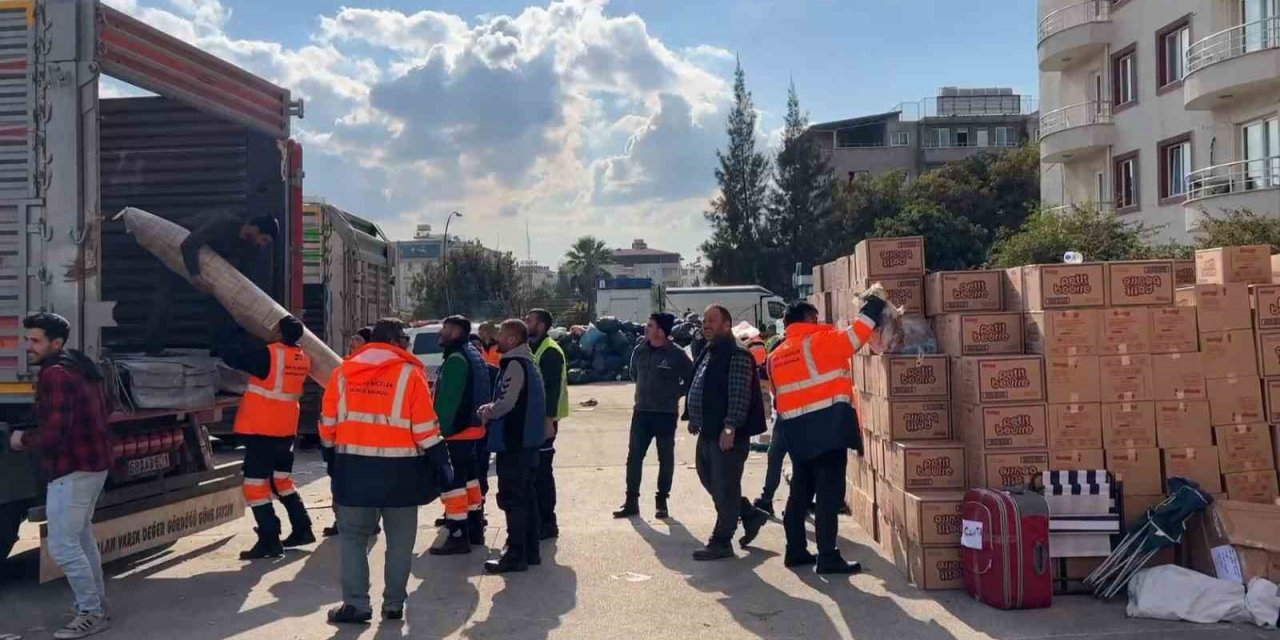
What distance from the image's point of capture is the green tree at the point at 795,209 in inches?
2179

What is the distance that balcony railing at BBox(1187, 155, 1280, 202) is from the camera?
20.3m

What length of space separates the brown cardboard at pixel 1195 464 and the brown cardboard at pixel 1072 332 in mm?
791

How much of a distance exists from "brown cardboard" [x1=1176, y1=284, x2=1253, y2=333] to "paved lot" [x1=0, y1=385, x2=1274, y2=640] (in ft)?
6.38

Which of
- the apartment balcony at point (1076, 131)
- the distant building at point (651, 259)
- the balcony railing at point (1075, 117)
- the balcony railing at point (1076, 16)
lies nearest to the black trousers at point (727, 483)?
the apartment balcony at point (1076, 131)

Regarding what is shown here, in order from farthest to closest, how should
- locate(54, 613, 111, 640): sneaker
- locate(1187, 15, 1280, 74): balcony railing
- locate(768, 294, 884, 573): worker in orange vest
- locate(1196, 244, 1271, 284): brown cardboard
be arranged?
locate(1187, 15, 1280, 74): balcony railing < locate(1196, 244, 1271, 284): brown cardboard < locate(768, 294, 884, 573): worker in orange vest < locate(54, 613, 111, 640): sneaker

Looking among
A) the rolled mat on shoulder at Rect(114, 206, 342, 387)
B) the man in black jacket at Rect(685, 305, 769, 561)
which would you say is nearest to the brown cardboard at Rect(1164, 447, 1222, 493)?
the man in black jacket at Rect(685, 305, 769, 561)

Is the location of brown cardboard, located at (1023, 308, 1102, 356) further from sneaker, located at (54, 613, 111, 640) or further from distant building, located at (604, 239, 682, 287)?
distant building, located at (604, 239, 682, 287)

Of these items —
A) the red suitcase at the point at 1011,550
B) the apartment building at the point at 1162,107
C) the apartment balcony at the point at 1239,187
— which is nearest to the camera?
the red suitcase at the point at 1011,550

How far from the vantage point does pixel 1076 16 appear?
90.4 ft

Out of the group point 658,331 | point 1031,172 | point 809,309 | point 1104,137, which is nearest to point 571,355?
point 1104,137

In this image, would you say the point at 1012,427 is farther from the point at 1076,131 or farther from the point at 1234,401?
the point at 1076,131

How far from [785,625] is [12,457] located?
453 centimetres

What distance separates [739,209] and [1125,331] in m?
51.6

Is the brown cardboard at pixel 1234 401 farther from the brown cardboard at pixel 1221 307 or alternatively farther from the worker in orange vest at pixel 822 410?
the worker in orange vest at pixel 822 410
